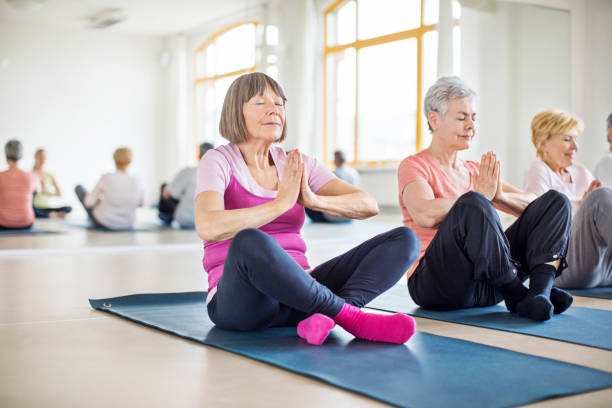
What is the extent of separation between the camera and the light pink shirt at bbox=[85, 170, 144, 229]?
6.63 meters

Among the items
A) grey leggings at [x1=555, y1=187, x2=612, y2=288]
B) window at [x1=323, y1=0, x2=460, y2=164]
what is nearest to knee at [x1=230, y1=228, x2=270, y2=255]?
grey leggings at [x1=555, y1=187, x2=612, y2=288]

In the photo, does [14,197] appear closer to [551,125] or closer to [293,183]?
[551,125]

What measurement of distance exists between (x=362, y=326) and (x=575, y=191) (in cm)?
168

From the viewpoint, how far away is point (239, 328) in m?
1.99

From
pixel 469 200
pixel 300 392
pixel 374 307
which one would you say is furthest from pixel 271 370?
pixel 374 307

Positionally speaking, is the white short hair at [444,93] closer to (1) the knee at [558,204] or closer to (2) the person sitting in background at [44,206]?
(1) the knee at [558,204]

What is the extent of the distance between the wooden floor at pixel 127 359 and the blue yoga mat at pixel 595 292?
111mm

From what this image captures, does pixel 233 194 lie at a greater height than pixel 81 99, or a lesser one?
lesser

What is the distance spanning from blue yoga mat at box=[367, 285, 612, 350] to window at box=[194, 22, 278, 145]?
25.5ft

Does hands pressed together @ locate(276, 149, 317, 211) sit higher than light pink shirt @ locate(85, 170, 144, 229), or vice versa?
hands pressed together @ locate(276, 149, 317, 211)

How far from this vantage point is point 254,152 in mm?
2057

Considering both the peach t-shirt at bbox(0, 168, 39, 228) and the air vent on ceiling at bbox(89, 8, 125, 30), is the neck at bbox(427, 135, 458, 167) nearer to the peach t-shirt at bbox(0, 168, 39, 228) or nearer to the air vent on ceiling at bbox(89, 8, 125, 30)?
the peach t-shirt at bbox(0, 168, 39, 228)

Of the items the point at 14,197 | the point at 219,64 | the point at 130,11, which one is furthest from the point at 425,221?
the point at 219,64

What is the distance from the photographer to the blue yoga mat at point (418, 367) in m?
1.35
